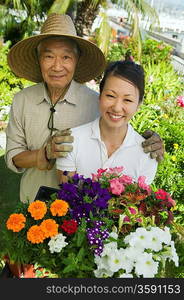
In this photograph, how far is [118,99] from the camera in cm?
165

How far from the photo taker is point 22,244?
139 centimetres

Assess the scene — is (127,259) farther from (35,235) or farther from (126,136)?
(126,136)

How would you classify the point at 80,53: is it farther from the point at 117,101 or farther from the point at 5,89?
the point at 5,89

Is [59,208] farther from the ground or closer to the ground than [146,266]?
farther from the ground

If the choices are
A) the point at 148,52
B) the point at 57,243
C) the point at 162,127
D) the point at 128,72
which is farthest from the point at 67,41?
the point at 148,52

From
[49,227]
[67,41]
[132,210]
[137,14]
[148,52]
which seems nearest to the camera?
[49,227]

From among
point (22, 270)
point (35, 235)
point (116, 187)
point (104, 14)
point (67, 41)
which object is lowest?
point (22, 270)

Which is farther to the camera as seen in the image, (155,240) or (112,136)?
(112,136)

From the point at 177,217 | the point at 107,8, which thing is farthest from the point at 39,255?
the point at 107,8

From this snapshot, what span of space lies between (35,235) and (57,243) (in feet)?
0.30

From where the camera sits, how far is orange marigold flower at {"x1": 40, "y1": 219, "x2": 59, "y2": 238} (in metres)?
1.35

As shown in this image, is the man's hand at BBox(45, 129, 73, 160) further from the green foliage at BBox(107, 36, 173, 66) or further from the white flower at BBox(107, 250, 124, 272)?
the green foliage at BBox(107, 36, 173, 66)

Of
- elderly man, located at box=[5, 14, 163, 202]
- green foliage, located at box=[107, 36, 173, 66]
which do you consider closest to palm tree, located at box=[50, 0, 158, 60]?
green foliage, located at box=[107, 36, 173, 66]

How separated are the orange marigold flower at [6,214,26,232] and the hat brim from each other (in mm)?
1004
